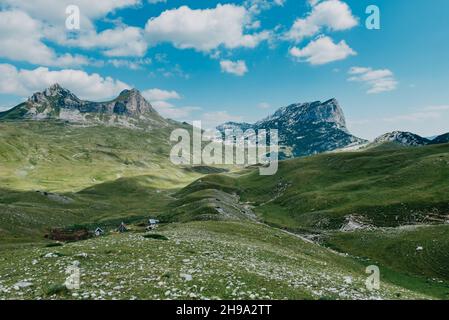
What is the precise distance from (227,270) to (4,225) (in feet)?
219

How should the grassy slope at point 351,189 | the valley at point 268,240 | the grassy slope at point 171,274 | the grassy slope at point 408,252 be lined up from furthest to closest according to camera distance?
the grassy slope at point 351,189, the grassy slope at point 408,252, the valley at point 268,240, the grassy slope at point 171,274

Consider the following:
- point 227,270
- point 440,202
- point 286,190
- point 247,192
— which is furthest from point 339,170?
point 227,270

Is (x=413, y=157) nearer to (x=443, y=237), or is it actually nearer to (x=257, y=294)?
(x=443, y=237)

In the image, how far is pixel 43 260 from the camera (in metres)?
26.5

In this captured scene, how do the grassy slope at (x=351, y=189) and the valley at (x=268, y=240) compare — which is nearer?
the valley at (x=268, y=240)

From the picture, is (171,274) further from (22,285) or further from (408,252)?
(408,252)
